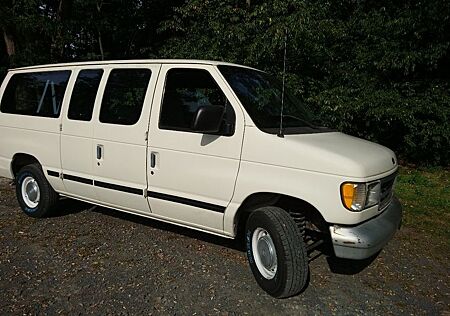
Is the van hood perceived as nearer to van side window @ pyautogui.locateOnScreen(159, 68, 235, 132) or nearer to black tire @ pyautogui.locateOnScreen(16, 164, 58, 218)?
van side window @ pyautogui.locateOnScreen(159, 68, 235, 132)

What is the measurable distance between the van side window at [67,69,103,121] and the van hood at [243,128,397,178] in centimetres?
218

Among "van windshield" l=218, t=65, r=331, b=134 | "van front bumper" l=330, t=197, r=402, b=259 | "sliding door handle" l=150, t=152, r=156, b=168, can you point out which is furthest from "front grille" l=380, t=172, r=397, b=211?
"sliding door handle" l=150, t=152, r=156, b=168

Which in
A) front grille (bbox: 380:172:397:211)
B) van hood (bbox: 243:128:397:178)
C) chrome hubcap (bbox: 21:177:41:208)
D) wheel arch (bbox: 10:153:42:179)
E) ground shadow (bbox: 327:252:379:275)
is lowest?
ground shadow (bbox: 327:252:379:275)

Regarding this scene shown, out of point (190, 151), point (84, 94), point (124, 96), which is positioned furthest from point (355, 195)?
point (84, 94)

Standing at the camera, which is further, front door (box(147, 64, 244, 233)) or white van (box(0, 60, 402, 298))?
front door (box(147, 64, 244, 233))

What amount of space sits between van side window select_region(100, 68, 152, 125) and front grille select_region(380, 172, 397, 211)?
250 centimetres

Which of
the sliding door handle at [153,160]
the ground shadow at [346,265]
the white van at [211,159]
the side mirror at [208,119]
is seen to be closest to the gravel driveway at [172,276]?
the ground shadow at [346,265]

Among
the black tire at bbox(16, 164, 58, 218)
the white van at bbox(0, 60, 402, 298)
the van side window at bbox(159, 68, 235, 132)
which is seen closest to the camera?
the white van at bbox(0, 60, 402, 298)

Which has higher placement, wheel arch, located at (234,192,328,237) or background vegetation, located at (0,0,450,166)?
background vegetation, located at (0,0,450,166)

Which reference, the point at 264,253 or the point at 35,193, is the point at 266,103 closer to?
the point at 264,253

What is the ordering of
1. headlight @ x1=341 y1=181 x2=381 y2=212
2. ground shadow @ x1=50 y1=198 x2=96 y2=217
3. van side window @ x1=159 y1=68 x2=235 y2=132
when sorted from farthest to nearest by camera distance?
ground shadow @ x1=50 y1=198 x2=96 y2=217
van side window @ x1=159 y1=68 x2=235 y2=132
headlight @ x1=341 y1=181 x2=381 y2=212

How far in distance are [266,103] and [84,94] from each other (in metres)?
2.27

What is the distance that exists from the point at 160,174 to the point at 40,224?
7.25ft

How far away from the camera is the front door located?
3.54 metres
